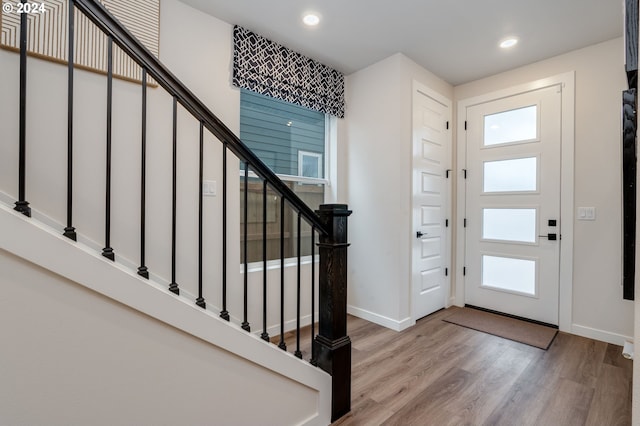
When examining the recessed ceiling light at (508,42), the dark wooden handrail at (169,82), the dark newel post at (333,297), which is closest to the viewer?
the dark wooden handrail at (169,82)

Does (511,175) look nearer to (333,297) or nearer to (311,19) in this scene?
(311,19)

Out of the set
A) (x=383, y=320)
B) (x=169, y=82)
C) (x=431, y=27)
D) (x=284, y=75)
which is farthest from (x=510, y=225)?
(x=169, y=82)

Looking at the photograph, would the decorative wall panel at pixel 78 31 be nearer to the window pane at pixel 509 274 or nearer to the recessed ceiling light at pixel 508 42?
the recessed ceiling light at pixel 508 42

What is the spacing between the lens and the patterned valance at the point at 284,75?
8.21ft

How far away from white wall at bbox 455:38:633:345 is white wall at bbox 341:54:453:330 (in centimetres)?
132

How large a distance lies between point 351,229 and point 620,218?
7.70 ft

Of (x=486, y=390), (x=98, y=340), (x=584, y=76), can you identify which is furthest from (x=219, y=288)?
(x=584, y=76)

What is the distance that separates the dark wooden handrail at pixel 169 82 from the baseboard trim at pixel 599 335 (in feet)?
9.72

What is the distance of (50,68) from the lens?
5.72 ft

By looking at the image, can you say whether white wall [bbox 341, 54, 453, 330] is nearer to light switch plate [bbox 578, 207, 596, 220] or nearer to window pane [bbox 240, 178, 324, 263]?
window pane [bbox 240, 178, 324, 263]

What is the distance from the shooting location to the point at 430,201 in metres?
3.27

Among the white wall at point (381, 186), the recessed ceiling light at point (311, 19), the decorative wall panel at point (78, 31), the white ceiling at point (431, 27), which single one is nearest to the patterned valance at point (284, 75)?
the white ceiling at point (431, 27)

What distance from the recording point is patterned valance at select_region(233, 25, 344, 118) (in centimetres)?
250

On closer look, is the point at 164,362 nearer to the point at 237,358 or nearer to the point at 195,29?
the point at 237,358
